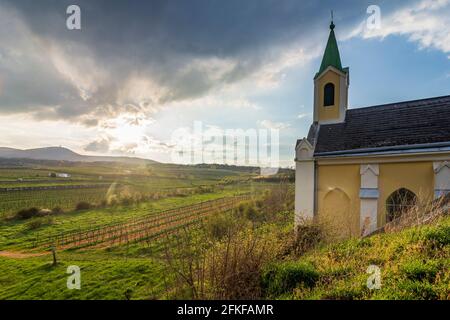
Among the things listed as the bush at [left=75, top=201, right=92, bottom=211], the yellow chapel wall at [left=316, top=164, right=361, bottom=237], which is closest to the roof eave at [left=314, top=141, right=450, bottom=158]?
the yellow chapel wall at [left=316, top=164, right=361, bottom=237]

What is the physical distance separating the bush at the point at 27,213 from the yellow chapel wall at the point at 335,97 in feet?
Result: 102

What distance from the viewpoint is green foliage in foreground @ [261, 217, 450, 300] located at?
10.3ft

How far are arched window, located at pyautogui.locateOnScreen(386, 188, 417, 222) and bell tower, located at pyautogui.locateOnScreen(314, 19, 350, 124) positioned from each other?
5.73 meters

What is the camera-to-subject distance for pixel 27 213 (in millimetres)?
23594

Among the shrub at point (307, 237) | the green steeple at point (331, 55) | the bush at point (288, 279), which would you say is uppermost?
the green steeple at point (331, 55)

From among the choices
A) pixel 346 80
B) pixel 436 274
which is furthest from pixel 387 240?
pixel 346 80

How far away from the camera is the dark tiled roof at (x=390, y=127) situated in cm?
967

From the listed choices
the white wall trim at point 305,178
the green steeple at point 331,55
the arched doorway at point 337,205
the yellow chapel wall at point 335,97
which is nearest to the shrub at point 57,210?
the white wall trim at point 305,178

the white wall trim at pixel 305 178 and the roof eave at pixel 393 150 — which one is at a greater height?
the roof eave at pixel 393 150

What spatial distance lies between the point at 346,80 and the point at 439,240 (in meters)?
12.5

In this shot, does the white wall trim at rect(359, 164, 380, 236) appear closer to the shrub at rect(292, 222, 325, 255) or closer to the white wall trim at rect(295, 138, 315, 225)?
the white wall trim at rect(295, 138, 315, 225)

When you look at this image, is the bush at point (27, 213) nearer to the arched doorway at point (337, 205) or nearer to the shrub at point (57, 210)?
the shrub at point (57, 210)

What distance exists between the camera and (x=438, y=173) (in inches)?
334
